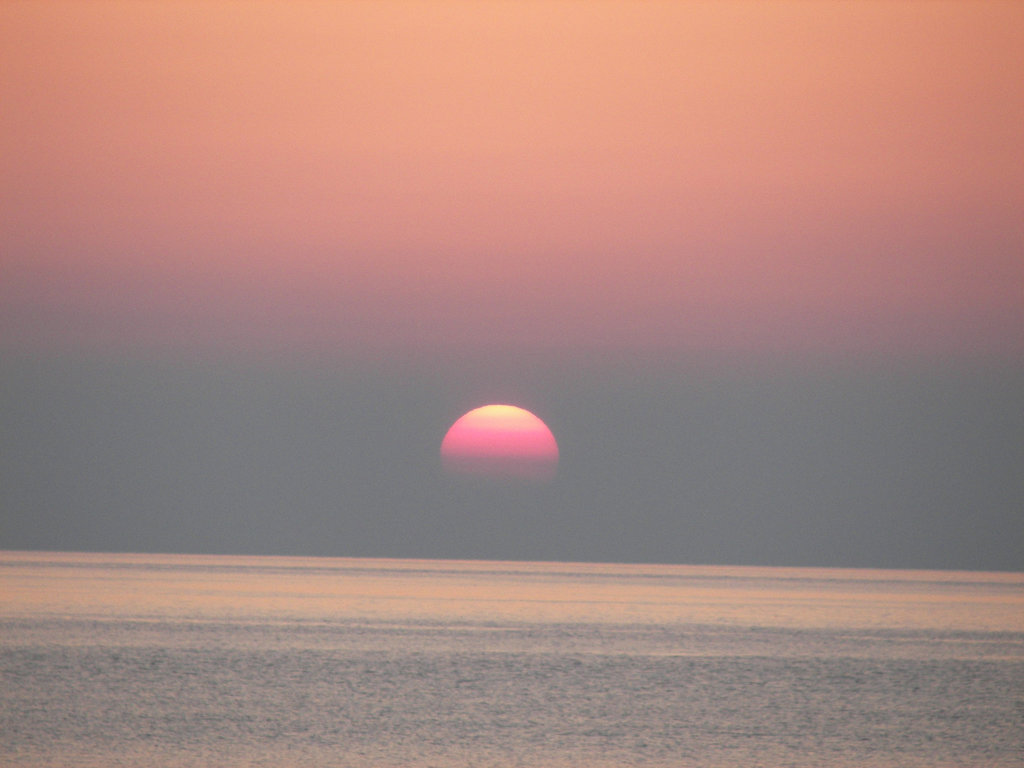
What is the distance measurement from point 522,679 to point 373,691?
2776mm

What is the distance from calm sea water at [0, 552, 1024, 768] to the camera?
44.8 ft

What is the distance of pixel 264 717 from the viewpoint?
1562cm

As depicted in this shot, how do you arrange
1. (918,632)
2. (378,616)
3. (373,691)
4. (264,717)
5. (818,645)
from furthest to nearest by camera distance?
1. (378,616)
2. (918,632)
3. (818,645)
4. (373,691)
5. (264,717)

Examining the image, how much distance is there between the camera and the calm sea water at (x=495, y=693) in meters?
13.6

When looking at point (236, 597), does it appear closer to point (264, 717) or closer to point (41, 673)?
point (41, 673)

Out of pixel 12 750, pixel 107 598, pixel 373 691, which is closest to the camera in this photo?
pixel 12 750

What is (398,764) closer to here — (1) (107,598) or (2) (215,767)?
(2) (215,767)

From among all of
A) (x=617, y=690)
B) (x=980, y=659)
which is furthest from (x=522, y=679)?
(x=980, y=659)

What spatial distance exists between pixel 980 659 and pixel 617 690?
31.5 feet

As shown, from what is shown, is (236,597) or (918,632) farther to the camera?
(236,597)

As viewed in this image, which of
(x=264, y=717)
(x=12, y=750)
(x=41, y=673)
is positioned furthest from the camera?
(x=41, y=673)

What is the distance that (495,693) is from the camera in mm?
18422

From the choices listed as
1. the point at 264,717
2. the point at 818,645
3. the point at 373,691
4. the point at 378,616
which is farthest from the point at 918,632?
the point at 264,717

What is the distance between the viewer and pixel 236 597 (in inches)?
2066
